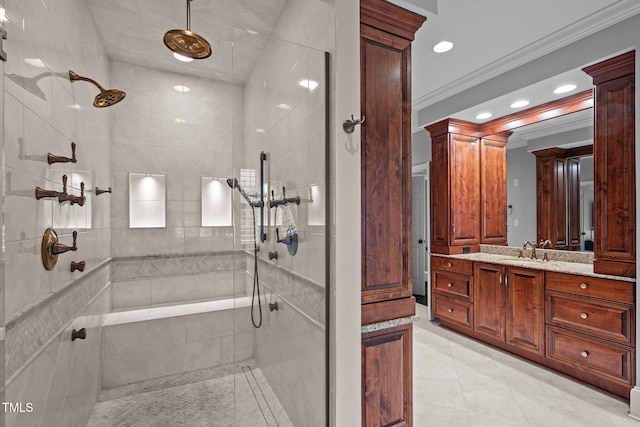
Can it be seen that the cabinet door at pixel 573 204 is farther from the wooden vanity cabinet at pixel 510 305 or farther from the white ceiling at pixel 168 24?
the white ceiling at pixel 168 24

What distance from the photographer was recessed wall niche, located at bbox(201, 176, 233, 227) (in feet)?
10.3

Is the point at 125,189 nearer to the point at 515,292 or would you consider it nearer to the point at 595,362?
the point at 515,292

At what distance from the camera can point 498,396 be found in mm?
2283

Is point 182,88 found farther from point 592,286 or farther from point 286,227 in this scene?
point 592,286

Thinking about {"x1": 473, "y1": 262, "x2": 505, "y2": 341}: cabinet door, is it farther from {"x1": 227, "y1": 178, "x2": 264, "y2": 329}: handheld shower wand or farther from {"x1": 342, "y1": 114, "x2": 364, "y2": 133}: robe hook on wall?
{"x1": 227, "y1": 178, "x2": 264, "y2": 329}: handheld shower wand

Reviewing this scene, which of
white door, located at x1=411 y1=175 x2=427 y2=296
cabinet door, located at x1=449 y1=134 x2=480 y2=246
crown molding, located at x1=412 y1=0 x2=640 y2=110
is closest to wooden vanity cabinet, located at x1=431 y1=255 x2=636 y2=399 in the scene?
cabinet door, located at x1=449 y1=134 x2=480 y2=246

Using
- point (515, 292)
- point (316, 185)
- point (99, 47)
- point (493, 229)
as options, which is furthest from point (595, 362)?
point (99, 47)

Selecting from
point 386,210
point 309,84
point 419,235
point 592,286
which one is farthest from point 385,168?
point 419,235

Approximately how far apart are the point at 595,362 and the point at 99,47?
4624mm

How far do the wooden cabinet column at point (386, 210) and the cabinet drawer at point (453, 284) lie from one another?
6.76 ft

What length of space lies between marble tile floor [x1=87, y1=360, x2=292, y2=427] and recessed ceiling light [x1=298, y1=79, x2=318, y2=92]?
140 centimetres

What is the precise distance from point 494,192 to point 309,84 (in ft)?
10.2

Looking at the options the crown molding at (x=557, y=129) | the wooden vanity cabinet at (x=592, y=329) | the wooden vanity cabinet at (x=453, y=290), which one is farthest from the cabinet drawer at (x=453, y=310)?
the crown molding at (x=557, y=129)

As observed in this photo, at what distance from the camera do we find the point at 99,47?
2500 millimetres
